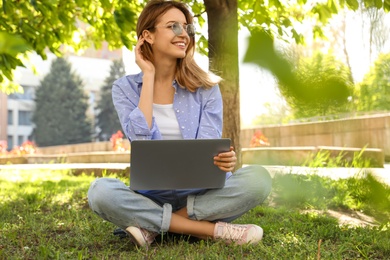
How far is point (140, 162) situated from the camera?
2166 millimetres

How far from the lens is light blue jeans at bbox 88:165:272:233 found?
2.38m

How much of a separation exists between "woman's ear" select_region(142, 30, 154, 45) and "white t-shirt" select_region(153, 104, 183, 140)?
0.97ft

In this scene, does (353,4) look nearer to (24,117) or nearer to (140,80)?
(140,80)

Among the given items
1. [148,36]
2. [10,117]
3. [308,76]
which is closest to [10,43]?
[308,76]

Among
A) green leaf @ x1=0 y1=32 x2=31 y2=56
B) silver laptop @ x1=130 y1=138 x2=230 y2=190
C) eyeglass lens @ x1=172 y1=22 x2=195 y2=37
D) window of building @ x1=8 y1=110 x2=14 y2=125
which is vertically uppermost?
window of building @ x1=8 y1=110 x2=14 y2=125

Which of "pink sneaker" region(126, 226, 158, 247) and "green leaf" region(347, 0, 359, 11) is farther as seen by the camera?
"pink sneaker" region(126, 226, 158, 247)

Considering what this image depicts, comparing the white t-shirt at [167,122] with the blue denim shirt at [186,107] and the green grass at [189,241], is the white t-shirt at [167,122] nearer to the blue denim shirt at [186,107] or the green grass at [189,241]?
the blue denim shirt at [186,107]

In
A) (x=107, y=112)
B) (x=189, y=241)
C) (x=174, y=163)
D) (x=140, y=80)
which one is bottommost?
(x=189, y=241)

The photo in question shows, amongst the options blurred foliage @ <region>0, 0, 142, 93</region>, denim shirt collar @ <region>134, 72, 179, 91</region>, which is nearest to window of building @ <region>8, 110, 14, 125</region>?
blurred foliage @ <region>0, 0, 142, 93</region>

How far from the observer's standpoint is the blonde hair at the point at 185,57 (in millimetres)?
2582

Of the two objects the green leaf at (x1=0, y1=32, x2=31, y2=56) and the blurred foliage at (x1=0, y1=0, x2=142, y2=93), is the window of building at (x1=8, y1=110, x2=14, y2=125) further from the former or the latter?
the green leaf at (x1=0, y1=32, x2=31, y2=56)

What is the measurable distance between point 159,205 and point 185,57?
2.29 feet

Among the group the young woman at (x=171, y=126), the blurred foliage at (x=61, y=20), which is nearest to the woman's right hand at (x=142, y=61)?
the young woman at (x=171, y=126)

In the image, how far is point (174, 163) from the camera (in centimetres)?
218
